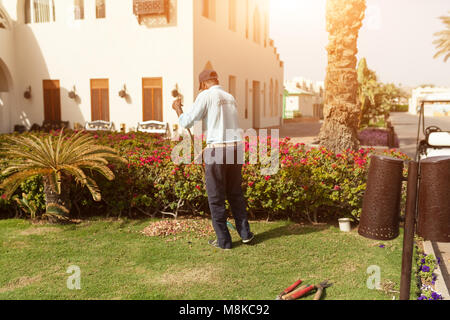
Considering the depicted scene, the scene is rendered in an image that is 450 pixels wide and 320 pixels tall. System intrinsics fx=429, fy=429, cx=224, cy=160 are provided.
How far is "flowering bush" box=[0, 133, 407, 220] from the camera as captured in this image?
19.6 ft

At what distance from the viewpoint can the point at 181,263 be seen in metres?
4.74

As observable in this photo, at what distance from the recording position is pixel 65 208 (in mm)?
6090

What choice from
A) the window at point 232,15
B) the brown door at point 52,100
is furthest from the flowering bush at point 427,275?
the window at point 232,15

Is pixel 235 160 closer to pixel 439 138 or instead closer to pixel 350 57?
pixel 439 138

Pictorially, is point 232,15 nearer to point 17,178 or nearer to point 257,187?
point 257,187

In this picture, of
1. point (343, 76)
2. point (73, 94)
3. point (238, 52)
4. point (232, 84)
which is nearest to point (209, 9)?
point (238, 52)

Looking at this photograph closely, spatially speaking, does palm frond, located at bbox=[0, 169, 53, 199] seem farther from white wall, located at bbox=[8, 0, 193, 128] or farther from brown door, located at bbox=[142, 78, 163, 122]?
brown door, located at bbox=[142, 78, 163, 122]

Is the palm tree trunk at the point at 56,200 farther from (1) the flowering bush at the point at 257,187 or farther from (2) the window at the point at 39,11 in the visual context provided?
(2) the window at the point at 39,11

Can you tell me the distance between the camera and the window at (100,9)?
53.7 ft

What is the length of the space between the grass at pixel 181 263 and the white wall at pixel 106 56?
10.6 m
